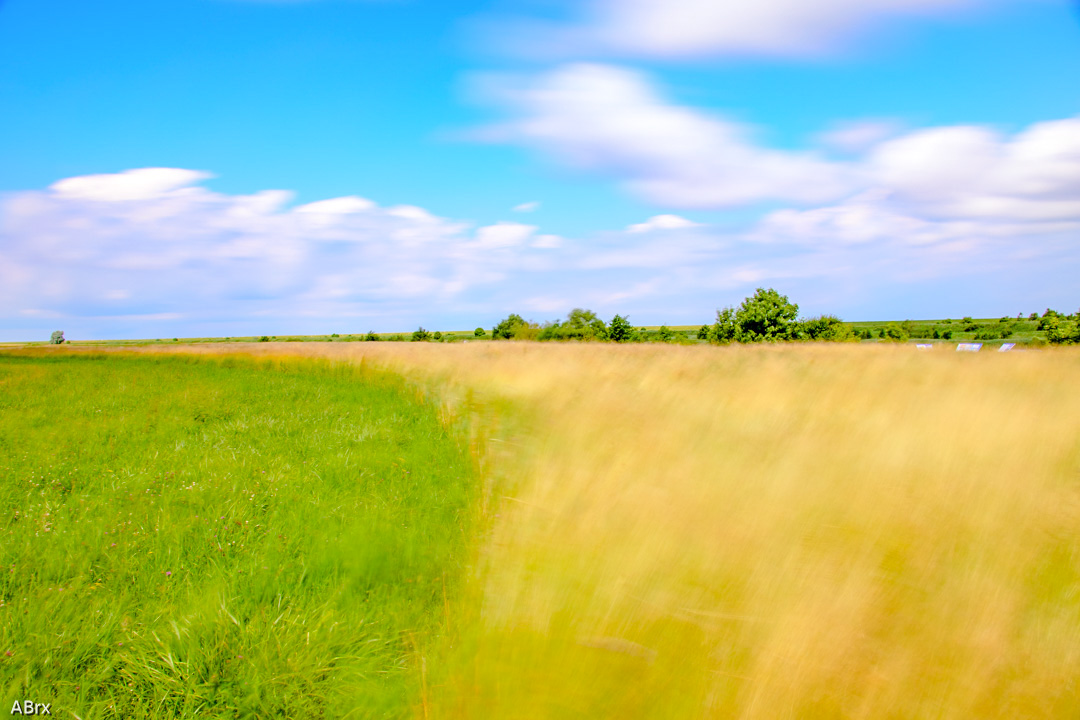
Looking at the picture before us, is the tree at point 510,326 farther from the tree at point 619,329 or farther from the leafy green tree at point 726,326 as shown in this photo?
the leafy green tree at point 726,326

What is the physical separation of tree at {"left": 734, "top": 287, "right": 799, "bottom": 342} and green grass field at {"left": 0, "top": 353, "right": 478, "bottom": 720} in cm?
4171

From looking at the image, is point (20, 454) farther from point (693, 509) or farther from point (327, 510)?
point (693, 509)

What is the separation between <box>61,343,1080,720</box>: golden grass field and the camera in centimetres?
193

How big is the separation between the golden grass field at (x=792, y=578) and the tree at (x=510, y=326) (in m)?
60.8

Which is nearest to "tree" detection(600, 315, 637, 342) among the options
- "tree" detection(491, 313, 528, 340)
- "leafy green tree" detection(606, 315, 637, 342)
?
"leafy green tree" detection(606, 315, 637, 342)

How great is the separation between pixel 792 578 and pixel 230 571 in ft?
11.1

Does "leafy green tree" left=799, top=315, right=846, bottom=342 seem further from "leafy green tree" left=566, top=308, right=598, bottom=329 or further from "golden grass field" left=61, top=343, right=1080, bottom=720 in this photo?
"golden grass field" left=61, top=343, right=1080, bottom=720

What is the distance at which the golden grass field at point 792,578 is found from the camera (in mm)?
1934

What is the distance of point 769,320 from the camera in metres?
45.0

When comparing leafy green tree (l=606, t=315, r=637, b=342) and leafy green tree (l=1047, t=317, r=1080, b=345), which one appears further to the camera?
leafy green tree (l=606, t=315, r=637, b=342)

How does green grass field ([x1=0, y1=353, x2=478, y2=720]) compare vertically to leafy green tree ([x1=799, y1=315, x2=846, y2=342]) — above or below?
below

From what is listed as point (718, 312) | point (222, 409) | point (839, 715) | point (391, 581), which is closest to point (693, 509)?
point (839, 715)

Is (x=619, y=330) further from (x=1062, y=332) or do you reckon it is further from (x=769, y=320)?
(x=1062, y=332)

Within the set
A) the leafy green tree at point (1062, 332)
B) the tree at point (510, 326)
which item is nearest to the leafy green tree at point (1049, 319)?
the leafy green tree at point (1062, 332)
